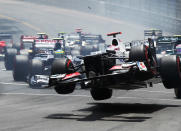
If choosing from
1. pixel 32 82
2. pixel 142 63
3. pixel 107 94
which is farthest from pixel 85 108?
Result: pixel 32 82

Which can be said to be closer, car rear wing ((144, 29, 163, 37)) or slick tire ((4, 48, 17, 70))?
slick tire ((4, 48, 17, 70))

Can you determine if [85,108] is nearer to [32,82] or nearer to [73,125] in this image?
[73,125]

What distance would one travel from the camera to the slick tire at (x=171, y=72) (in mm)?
10852

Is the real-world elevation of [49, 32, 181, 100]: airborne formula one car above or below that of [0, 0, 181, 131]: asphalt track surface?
above

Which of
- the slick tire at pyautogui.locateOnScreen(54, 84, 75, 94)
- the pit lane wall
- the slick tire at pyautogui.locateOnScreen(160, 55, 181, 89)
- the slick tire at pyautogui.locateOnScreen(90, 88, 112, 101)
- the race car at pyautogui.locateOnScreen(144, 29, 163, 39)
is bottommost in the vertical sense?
the slick tire at pyautogui.locateOnScreen(90, 88, 112, 101)

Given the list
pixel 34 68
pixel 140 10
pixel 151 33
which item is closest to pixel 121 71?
pixel 34 68

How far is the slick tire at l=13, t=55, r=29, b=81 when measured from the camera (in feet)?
74.0

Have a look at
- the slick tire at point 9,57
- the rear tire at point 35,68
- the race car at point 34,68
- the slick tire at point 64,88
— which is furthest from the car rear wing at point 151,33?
the slick tire at point 64,88

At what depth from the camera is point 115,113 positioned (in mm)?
11289

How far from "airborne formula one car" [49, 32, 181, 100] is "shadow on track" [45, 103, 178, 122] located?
65 cm

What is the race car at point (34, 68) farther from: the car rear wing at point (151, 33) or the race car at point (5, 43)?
the car rear wing at point (151, 33)

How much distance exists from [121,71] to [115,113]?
1073 mm

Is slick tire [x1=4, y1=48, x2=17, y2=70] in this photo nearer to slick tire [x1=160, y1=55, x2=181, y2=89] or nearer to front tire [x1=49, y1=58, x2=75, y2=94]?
front tire [x1=49, y1=58, x2=75, y2=94]

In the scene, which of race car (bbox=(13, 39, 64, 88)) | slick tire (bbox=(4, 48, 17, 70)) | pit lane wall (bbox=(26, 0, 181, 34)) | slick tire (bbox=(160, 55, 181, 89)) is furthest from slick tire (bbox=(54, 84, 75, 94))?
pit lane wall (bbox=(26, 0, 181, 34))
